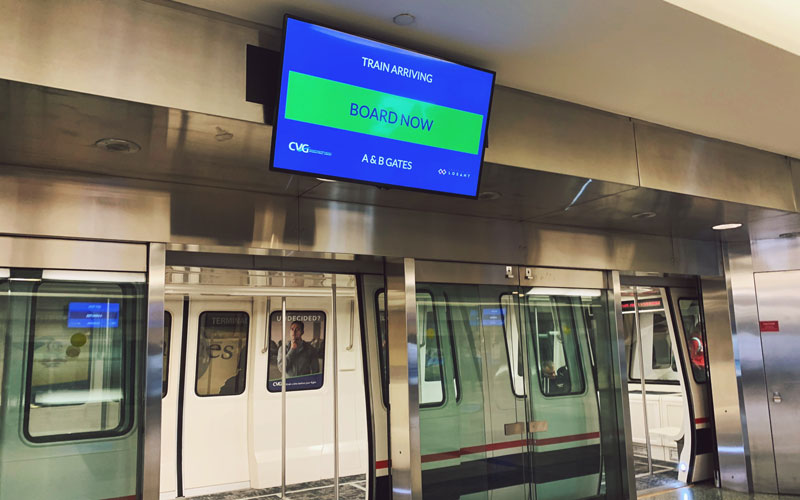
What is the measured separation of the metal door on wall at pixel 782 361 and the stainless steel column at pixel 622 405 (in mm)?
1721

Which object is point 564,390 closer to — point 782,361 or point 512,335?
point 512,335

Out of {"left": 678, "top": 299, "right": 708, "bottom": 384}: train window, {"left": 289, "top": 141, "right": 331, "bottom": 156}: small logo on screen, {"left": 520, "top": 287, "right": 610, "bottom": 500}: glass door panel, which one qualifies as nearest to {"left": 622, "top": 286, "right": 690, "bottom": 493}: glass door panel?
{"left": 678, "top": 299, "right": 708, "bottom": 384}: train window

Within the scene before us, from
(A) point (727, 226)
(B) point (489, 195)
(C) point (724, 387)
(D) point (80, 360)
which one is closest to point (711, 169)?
(A) point (727, 226)

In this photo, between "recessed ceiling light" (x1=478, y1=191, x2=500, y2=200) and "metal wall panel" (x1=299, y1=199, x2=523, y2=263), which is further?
"recessed ceiling light" (x1=478, y1=191, x2=500, y2=200)

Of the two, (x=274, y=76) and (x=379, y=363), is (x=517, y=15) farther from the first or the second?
(x=379, y=363)

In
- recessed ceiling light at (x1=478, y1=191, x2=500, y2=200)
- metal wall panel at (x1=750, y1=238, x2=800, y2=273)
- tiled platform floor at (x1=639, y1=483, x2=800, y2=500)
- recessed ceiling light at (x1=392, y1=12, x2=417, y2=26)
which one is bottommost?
tiled platform floor at (x1=639, y1=483, x2=800, y2=500)

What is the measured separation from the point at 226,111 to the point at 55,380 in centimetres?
177

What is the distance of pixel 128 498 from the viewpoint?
10.3 ft

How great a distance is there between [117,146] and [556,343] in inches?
147

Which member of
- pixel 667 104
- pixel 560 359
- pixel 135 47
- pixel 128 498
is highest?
pixel 667 104

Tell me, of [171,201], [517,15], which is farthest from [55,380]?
[517,15]

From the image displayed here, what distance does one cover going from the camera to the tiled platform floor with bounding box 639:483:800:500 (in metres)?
5.52

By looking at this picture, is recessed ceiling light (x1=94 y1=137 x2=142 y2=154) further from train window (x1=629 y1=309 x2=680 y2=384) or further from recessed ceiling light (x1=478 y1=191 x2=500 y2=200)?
train window (x1=629 y1=309 x2=680 y2=384)

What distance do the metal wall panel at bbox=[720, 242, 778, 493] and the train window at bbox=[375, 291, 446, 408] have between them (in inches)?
135
